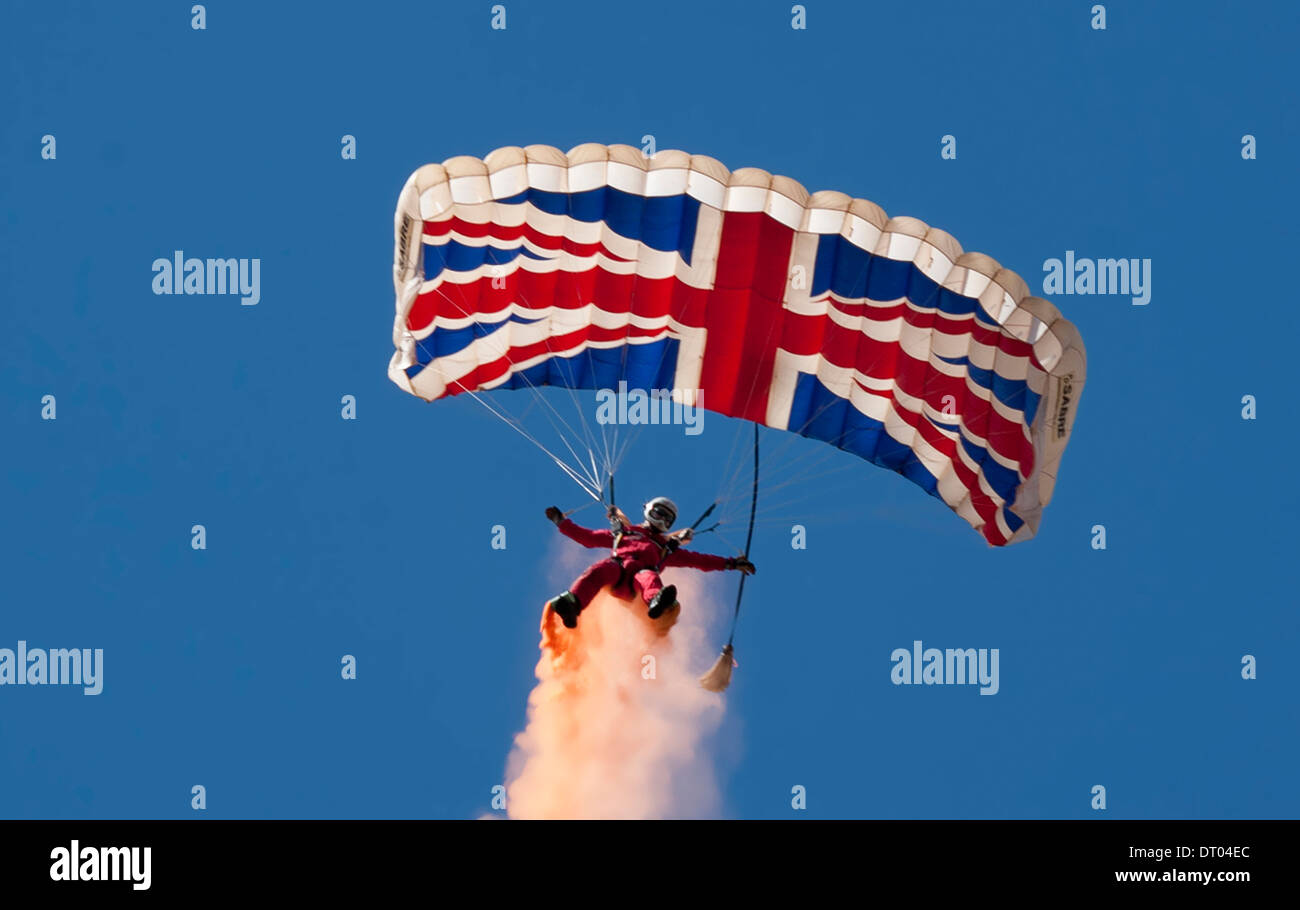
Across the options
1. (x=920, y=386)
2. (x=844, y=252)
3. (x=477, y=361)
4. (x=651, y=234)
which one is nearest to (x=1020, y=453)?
(x=920, y=386)

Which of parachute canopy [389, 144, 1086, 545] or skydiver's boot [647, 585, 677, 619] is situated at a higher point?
parachute canopy [389, 144, 1086, 545]

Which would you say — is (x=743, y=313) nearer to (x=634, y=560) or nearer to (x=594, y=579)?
(x=634, y=560)

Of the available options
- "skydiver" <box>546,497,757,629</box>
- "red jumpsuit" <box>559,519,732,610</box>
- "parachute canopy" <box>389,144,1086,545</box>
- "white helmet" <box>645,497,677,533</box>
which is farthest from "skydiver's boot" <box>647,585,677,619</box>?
"parachute canopy" <box>389,144,1086,545</box>

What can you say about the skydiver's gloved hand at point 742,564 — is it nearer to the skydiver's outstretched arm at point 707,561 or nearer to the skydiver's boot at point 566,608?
the skydiver's outstretched arm at point 707,561

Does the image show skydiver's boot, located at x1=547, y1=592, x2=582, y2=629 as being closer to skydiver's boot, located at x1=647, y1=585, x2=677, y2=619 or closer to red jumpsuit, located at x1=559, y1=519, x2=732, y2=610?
red jumpsuit, located at x1=559, y1=519, x2=732, y2=610

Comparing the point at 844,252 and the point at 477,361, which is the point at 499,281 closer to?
the point at 477,361

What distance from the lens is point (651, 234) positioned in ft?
69.5

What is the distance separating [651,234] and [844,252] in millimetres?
1919

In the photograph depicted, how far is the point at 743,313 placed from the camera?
859 inches

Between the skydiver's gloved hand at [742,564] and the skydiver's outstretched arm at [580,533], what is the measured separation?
122 centimetres

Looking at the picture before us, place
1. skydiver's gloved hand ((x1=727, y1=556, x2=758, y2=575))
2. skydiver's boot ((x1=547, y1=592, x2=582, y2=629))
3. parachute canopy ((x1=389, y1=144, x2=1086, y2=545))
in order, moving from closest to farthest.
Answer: skydiver's boot ((x1=547, y1=592, x2=582, y2=629))
parachute canopy ((x1=389, y1=144, x2=1086, y2=545))
skydiver's gloved hand ((x1=727, y1=556, x2=758, y2=575))

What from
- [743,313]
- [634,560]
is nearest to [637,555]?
[634,560]

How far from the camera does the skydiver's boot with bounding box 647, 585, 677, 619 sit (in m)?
20.0

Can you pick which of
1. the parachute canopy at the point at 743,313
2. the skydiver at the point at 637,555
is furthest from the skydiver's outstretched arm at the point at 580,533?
the parachute canopy at the point at 743,313
